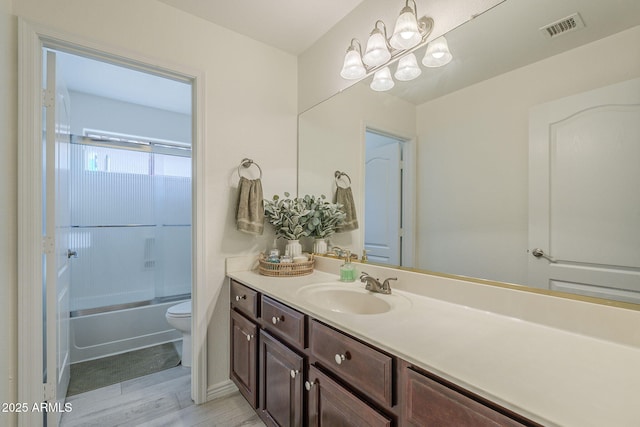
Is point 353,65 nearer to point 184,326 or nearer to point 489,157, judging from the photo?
point 489,157

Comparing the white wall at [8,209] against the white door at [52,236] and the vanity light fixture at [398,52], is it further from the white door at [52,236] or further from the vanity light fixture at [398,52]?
the vanity light fixture at [398,52]

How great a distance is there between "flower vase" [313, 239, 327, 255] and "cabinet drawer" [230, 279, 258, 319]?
0.57m

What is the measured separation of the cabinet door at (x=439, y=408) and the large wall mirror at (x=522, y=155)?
624mm

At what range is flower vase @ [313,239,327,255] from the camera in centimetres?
200

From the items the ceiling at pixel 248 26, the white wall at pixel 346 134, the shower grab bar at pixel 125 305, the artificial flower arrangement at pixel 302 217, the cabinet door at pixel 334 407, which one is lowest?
the shower grab bar at pixel 125 305

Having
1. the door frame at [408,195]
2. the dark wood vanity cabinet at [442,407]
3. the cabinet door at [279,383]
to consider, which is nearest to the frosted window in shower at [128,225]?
the cabinet door at [279,383]

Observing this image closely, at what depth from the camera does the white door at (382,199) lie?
61.4 inches

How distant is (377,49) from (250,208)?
1211 millimetres

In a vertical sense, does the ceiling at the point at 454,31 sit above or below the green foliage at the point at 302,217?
above

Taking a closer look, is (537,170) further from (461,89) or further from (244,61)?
(244,61)

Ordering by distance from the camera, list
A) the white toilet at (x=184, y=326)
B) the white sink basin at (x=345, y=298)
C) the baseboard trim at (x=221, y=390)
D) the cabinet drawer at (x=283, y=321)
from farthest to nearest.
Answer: the white toilet at (x=184, y=326)
the baseboard trim at (x=221, y=390)
the white sink basin at (x=345, y=298)
the cabinet drawer at (x=283, y=321)

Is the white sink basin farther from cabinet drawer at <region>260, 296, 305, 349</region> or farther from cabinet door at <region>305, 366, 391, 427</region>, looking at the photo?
cabinet door at <region>305, 366, 391, 427</region>

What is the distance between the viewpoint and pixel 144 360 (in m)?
2.40

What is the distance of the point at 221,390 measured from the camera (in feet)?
6.14
